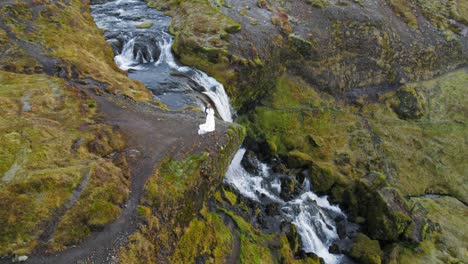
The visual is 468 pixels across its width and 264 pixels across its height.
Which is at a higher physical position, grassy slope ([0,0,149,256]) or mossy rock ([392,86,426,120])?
grassy slope ([0,0,149,256])

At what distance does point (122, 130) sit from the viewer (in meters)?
21.9

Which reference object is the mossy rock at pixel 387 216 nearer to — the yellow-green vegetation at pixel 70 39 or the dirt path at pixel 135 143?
the dirt path at pixel 135 143

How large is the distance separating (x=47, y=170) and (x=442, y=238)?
118ft

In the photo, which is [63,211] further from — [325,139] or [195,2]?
[195,2]

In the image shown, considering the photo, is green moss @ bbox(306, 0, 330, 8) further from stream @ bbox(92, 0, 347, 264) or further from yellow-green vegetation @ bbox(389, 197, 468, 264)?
yellow-green vegetation @ bbox(389, 197, 468, 264)

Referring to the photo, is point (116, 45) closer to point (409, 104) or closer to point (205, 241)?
point (205, 241)

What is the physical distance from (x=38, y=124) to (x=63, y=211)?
6.95 meters

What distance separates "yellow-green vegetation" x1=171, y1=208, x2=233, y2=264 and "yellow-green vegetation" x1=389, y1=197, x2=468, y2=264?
17337 mm

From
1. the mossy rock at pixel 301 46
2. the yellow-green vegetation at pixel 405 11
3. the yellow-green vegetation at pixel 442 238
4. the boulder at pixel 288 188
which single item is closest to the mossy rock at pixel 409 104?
the yellow-green vegetation at pixel 442 238

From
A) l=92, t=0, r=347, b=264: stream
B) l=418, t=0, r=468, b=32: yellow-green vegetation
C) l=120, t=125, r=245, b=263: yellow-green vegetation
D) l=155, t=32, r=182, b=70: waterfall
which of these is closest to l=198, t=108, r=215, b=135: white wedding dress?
l=120, t=125, r=245, b=263: yellow-green vegetation

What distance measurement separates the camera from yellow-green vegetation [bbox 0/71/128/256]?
14.5 metres

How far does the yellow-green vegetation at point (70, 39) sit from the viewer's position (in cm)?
2828

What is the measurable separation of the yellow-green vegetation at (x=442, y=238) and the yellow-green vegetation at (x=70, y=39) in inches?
1125

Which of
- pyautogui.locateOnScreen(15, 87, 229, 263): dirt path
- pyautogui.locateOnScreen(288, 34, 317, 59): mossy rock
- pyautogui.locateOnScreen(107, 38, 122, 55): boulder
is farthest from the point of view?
pyautogui.locateOnScreen(288, 34, 317, 59): mossy rock
